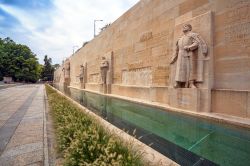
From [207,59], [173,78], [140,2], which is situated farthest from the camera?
[140,2]

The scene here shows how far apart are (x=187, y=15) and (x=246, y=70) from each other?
10.3ft

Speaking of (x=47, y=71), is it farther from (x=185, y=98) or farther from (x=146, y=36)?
(x=185, y=98)

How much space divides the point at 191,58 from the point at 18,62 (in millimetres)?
63491

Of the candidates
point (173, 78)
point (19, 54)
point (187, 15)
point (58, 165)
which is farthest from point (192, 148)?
point (19, 54)

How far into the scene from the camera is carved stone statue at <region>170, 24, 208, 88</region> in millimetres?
6699

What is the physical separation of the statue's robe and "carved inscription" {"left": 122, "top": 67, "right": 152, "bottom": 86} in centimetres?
310

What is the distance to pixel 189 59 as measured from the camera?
7.01m

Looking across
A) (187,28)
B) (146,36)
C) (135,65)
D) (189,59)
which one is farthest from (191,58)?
(135,65)

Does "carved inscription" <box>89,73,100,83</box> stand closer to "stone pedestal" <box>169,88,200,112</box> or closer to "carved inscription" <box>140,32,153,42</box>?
"carved inscription" <box>140,32,153,42</box>

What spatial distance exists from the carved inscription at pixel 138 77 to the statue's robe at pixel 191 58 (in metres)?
3.10

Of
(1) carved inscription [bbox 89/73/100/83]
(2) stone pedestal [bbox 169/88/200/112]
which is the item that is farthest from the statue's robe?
(1) carved inscription [bbox 89/73/100/83]

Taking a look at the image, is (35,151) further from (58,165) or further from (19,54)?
(19,54)

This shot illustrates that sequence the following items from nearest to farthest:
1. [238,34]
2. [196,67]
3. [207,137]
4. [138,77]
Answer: [207,137], [238,34], [196,67], [138,77]

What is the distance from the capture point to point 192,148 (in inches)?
134
